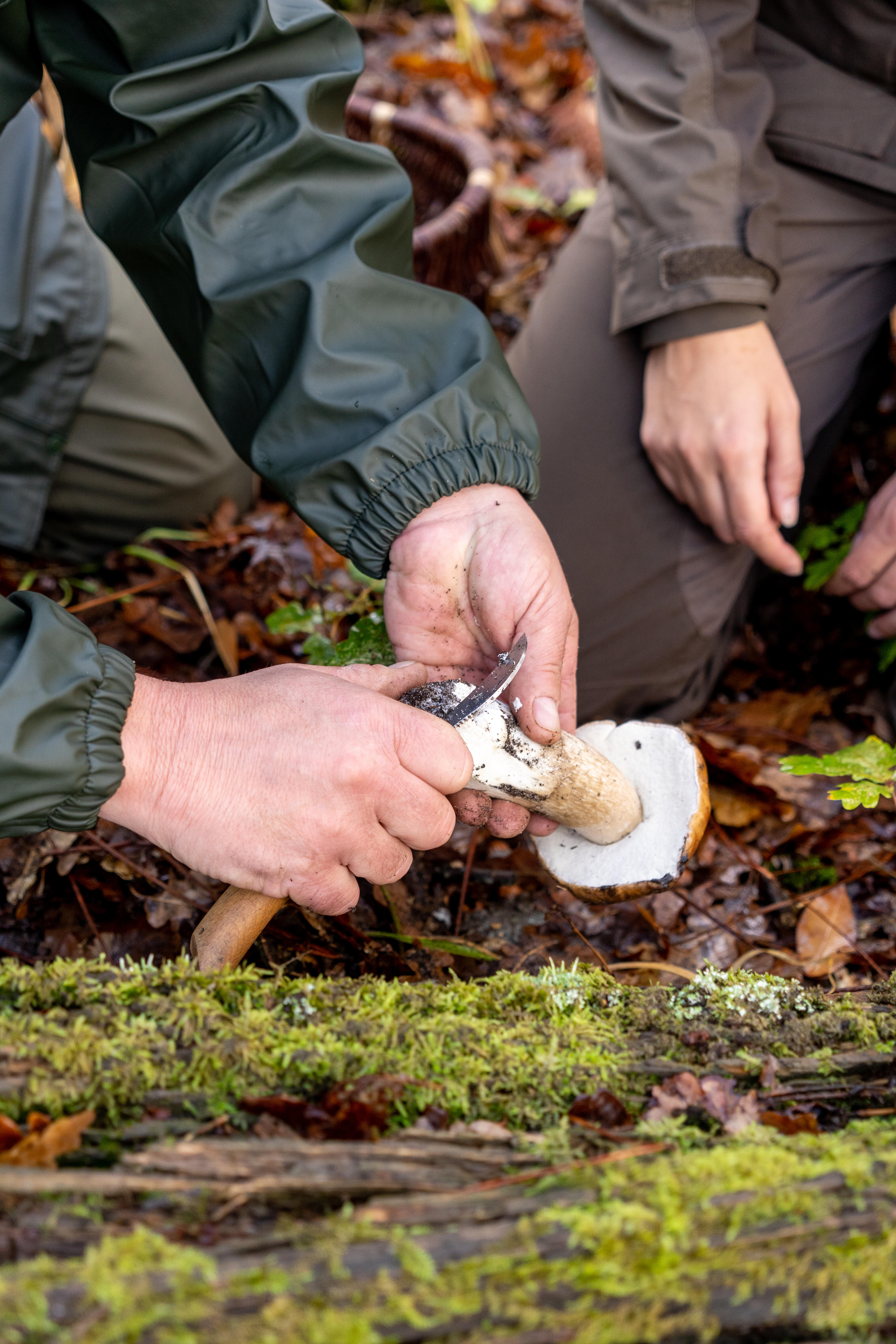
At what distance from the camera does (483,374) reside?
2309mm

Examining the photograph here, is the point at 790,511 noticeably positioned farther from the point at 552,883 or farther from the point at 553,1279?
the point at 553,1279

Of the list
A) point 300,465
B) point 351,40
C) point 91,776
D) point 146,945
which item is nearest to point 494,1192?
point 91,776

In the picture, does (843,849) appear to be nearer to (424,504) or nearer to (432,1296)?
(424,504)

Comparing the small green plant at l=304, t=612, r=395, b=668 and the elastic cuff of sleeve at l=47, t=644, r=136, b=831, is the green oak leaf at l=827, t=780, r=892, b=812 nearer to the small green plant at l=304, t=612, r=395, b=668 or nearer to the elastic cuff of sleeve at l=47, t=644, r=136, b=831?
the small green plant at l=304, t=612, r=395, b=668

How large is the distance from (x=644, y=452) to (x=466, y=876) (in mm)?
1730

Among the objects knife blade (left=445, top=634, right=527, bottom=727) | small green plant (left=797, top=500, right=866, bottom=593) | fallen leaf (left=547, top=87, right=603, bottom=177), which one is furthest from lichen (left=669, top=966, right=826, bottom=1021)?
fallen leaf (left=547, top=87, right=603, bottom=177)

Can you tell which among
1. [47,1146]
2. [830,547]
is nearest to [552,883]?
[47,1146]

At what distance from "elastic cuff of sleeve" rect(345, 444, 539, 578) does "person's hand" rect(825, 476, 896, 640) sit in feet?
4.91

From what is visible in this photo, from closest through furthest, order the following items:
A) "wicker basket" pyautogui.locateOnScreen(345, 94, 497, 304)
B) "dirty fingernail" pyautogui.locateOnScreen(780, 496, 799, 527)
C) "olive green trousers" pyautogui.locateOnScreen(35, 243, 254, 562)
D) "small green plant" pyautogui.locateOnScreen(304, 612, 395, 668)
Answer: "small green plant" pyautogui.locateOnScreen(304, 612, 395, 668)
"dirty fingernail" pyautogui.locateOnScreen(780, 496, 799, 527)
"olive green trousers" pyautogui.locateOnScreen(35, 243, 254, 562)
"wicker basket" pyautogui.locateOnScreen(345, 94, 497, 304)

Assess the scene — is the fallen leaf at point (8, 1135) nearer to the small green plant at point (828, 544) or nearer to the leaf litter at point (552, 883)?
the leaf litter at point (552, 883)

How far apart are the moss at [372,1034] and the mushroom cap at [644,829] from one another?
44 cm

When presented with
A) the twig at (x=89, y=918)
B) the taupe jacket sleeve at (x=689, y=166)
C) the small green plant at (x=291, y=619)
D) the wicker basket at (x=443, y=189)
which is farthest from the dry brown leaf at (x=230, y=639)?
the wicker basket at (x=443, y=189)

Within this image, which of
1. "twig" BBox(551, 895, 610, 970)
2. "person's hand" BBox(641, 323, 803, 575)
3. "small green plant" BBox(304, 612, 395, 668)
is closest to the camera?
"twig" BBox(551, 895, 610, 970)

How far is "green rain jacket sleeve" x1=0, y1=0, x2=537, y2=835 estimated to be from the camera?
222 cm
